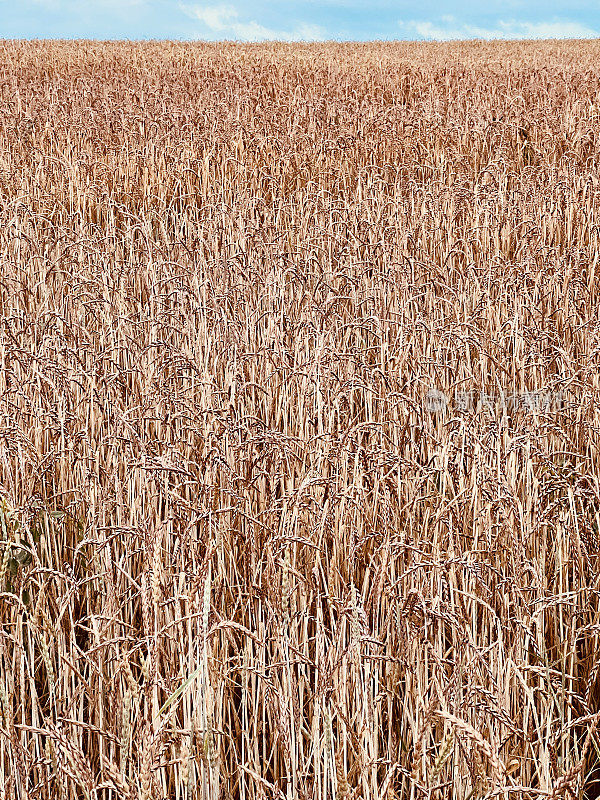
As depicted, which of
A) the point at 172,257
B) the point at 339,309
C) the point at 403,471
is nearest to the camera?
the point at 403,471

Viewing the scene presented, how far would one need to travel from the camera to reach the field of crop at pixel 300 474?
1218 mm

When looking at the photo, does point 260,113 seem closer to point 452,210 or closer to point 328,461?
point 452,210

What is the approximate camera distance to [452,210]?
4.41 metres

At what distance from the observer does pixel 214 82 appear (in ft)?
33.8

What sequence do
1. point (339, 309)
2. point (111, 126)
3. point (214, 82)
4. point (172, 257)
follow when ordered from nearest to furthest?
point (339, 309)
point (172, 257)
point (111, 126)
point (214, 82)

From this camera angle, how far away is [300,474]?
1940 mm

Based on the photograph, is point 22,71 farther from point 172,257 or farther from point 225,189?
point 172,257

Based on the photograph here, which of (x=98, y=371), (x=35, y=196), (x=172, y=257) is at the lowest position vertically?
(x=98, y=371)

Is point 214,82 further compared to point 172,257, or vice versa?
point 214,82

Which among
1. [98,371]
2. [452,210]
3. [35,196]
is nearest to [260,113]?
[35,196]

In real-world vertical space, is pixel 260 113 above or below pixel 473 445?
above

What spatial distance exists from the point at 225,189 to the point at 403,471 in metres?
3.93

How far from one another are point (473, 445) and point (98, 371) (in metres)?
1.11

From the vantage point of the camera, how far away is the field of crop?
47.9 inches
